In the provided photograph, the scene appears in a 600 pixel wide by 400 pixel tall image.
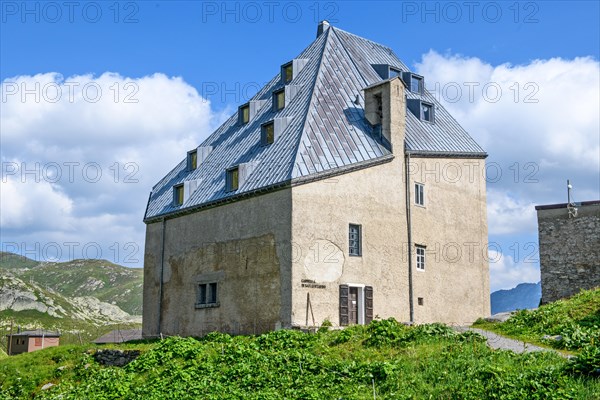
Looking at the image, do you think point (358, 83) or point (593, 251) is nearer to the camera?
point (593, 251)

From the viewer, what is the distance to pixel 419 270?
3256 cm

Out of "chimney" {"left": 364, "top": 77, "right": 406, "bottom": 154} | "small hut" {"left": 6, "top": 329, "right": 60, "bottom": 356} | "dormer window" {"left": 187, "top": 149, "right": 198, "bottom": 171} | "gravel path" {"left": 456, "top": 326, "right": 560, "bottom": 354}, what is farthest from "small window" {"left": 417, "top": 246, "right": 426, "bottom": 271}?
"small hut" {"left": 6, "top": 329, "right": 60, "bottom": 356}

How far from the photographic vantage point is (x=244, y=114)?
3975 cm

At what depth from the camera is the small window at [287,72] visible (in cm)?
3850

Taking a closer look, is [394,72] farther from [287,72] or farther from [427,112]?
[287,72]

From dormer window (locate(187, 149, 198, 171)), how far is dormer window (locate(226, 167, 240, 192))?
6512 millimetres

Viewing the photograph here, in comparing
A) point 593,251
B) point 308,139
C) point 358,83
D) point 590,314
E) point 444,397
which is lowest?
point 444,397

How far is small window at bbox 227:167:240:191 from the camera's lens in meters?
32.8

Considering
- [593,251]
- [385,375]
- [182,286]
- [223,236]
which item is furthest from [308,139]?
[385,375]

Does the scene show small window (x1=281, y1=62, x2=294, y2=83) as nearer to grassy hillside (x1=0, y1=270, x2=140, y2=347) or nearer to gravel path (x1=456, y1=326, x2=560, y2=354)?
gravel path (x1=456, y1=326, x2=560, y2=354)

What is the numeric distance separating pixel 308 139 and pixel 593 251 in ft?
41.7

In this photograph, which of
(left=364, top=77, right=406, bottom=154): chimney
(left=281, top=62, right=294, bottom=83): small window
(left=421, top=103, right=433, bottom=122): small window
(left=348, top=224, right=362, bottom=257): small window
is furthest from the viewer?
(left=281, top=62, right=294, bottom=83): small window

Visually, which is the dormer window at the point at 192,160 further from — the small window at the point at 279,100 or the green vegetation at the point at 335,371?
the green vegetation at the point at 335,371

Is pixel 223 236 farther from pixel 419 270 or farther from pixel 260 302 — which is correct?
pixel 419 270
